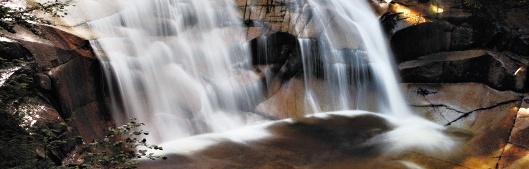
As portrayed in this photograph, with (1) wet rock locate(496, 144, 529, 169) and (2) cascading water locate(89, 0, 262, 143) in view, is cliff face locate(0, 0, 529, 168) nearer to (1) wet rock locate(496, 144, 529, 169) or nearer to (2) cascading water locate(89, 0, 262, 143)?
(1) wet rock locate(496, 144, 529, 169)

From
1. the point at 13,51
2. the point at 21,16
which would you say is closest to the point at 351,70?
the point at 13,51

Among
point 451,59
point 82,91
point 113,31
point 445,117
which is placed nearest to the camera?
point 82,91

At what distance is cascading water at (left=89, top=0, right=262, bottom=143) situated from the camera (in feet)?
28.1

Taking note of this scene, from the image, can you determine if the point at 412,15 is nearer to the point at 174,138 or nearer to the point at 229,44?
the point at 229,44

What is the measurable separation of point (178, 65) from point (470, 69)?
6842 millimetres

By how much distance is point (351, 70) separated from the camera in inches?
412

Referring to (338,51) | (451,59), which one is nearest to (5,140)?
(338,51)

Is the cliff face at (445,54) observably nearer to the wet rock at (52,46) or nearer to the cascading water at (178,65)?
the cascading water at (178,65)

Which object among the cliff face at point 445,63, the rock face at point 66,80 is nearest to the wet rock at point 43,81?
the rock face at point 66,80

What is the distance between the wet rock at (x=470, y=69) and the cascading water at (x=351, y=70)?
0.58 meters

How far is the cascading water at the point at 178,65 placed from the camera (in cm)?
858

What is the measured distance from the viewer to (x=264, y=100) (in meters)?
10.0

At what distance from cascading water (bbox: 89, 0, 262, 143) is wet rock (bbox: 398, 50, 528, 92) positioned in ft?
13.3

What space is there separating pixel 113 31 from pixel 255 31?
330 centimetres
